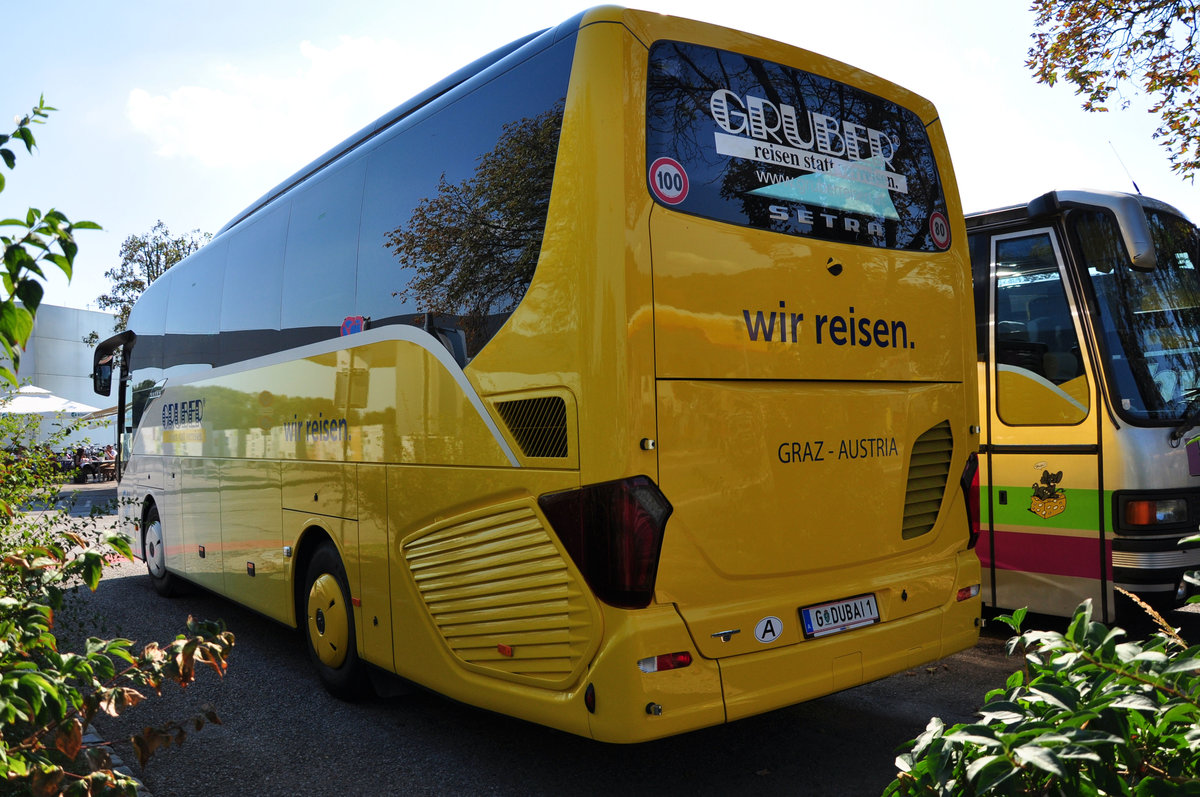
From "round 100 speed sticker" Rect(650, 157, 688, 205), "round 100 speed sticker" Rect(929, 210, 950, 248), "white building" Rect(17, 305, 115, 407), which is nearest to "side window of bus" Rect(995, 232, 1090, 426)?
"round 100 speed sticker" Rect(929, 210, 950, 248)

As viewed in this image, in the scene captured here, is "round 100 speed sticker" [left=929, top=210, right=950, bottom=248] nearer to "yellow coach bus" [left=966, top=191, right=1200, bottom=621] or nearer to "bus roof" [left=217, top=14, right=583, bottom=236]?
"yellow coach bus" [left=966, top=191, right=1200, bottom=621]

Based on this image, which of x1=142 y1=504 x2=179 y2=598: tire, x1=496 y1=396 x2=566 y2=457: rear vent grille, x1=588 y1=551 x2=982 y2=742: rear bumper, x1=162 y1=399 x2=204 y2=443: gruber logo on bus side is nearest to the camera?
x1=588 y1=551 x2=982 y2=742: rear bumper

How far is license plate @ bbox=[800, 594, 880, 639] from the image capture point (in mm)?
4234

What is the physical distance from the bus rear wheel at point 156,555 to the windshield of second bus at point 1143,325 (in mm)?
8933

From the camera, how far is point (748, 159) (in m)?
4.26

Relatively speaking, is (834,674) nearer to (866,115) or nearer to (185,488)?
(866,115)

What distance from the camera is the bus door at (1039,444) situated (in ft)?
19.8

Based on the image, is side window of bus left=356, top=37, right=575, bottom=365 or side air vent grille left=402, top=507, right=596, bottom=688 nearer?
side air vent grille left=402, top=507, right=596, bottom=688

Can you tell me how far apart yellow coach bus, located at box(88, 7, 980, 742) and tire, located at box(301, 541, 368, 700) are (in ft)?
0.11

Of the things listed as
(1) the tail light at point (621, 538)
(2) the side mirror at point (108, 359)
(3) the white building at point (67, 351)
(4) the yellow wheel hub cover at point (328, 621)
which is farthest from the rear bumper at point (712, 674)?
(3) the white building at point (67, 351)

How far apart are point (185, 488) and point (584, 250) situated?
6.46 m

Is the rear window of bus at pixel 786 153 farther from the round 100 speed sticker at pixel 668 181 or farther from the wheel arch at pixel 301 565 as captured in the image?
the wheel arch at pixel 301 565

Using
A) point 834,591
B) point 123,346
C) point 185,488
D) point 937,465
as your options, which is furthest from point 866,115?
point 123,346

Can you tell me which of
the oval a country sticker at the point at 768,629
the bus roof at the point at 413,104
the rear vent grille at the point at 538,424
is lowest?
the oval a country sticker at the point at 768,629
